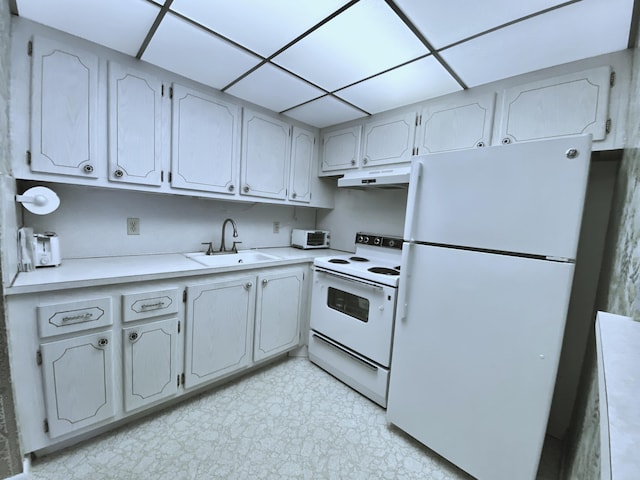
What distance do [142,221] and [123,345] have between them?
0.91 m

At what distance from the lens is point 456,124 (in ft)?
6.05

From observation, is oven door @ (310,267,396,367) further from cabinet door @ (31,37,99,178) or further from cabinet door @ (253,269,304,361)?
cabinet door @ (31,37,99,178)

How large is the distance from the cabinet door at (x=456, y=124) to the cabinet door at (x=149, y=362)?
2094mm

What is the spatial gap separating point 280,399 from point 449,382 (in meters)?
1.13

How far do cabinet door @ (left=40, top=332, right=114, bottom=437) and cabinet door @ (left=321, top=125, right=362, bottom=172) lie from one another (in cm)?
212

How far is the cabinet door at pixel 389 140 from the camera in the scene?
2.10 m

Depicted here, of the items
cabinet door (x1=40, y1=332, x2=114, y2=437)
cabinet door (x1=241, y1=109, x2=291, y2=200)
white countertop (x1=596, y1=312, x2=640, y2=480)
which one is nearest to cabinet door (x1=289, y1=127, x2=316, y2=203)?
cabinet door (x1=241, y1=109, x2=291, y2=200)

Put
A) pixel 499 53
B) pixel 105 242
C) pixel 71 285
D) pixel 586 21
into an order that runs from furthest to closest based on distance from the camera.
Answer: pixel 105 242, pixel 499 53, pixel 71 285, pixel 586 21

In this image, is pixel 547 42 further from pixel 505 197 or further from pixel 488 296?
pixel 488 296

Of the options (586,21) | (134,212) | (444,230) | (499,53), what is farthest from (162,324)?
(586,21)

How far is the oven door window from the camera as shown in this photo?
197 cm

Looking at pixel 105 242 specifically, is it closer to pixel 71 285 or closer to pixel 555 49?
pixel 71 285

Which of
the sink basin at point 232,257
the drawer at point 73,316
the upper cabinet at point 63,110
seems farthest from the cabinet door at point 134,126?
the drawer at point 73,316

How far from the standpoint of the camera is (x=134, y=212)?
76.4 inches
